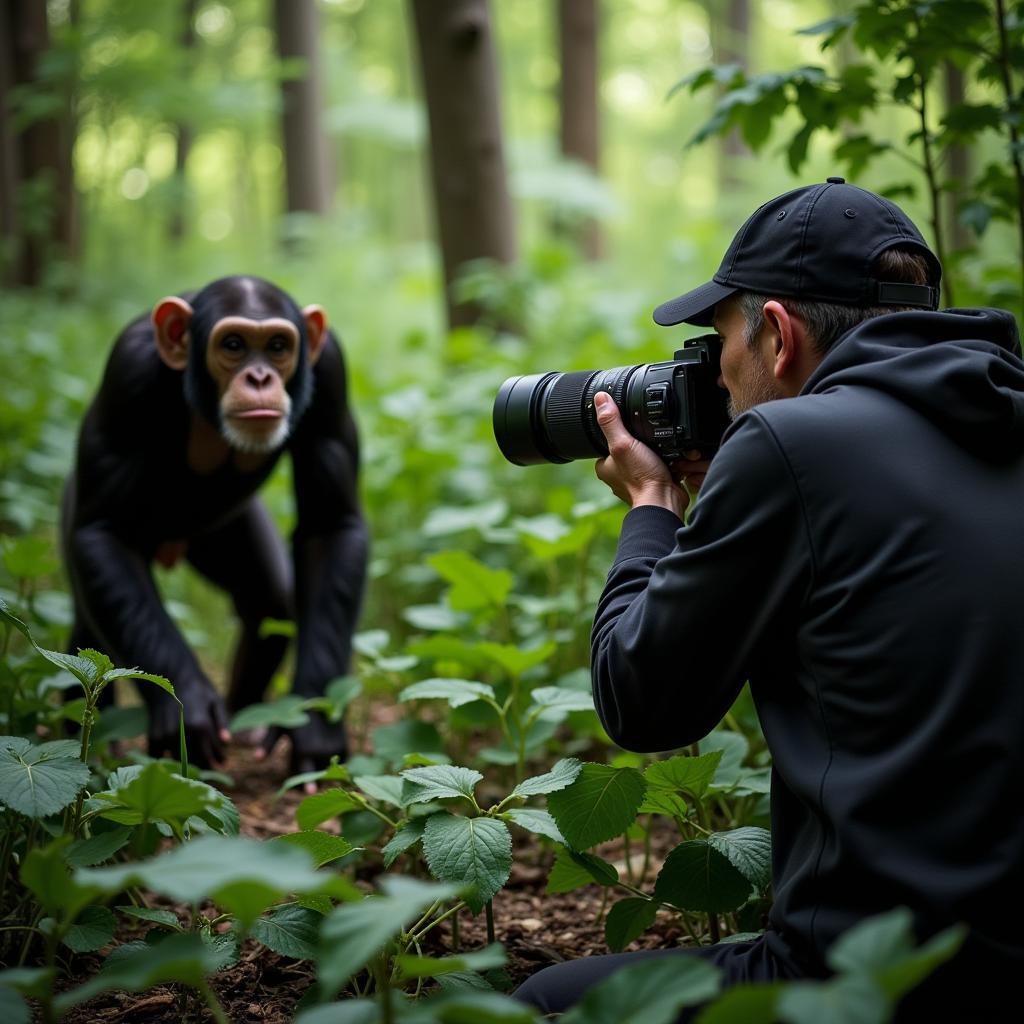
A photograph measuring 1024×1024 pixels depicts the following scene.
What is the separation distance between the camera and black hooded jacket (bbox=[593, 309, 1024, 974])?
132 cm

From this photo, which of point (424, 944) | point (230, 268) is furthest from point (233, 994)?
point (230, 268)

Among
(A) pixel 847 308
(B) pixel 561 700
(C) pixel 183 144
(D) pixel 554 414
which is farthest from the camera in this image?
(C) pixel 183 144

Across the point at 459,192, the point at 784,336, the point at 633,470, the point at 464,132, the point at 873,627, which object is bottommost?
the point at 873,627

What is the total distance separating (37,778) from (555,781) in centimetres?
79

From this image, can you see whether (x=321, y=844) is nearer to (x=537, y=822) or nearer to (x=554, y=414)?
(x=537, y=822)

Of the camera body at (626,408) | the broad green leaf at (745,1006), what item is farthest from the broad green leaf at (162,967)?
the camera body at (626,408)

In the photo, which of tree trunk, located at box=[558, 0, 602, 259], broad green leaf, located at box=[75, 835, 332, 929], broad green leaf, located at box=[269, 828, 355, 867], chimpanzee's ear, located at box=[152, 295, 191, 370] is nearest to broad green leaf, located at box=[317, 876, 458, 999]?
broad green leaf, located at box=[75, 835, 332, 929]

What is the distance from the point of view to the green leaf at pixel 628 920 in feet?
A: 6.07

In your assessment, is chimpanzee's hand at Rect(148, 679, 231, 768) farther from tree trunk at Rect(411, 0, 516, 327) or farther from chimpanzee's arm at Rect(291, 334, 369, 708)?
tree trunk at Rect(411, 0, 516, 327)

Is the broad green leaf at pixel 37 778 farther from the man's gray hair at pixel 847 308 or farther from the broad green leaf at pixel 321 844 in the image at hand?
the man's gray hair at pixel 847 308

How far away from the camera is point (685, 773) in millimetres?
1848

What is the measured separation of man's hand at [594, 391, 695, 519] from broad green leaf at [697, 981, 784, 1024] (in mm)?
925

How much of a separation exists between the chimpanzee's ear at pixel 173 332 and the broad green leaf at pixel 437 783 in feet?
5.28

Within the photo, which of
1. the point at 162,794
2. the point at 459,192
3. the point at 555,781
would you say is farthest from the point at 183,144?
the point at 162,794
